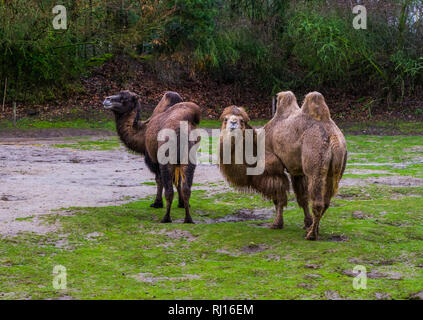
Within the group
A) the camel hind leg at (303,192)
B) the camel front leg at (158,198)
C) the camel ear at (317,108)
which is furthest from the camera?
the camel front leg at (158,198)

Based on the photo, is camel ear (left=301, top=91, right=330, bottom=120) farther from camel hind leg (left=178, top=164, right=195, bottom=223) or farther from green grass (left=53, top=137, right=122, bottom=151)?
green grass (left=53, top=137, right=122, bottom=151)

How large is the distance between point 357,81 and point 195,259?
2276 centimetres

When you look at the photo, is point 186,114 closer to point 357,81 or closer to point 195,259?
point 195,259

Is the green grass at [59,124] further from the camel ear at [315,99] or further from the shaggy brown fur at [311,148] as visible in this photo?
the camel ear at [315,99]

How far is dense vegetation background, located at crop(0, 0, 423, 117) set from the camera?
23.9 metres

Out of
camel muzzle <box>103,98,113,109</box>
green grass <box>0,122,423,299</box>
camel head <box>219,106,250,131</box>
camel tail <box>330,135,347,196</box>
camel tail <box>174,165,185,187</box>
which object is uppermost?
camel muzzle <box>103,98,113,109</box>

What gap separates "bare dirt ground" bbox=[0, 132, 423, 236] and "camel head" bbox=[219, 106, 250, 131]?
2.57 metres

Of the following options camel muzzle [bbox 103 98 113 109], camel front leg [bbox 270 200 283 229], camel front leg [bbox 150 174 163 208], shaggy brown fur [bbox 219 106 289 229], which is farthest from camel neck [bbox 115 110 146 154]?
camel front leg [bbox 270 200 283 229]

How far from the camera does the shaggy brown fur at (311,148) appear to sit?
266 inches

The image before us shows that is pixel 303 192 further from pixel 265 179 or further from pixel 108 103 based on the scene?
pixel 108 103

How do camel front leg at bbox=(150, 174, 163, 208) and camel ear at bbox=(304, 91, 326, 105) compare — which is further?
camel front leg at bbox=(150, 174, 163, 208)

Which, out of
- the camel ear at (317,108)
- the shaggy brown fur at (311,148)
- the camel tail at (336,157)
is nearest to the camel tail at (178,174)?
the shaggy brown fur at (311,148)

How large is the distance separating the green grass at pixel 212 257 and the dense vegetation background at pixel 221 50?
15875 mm

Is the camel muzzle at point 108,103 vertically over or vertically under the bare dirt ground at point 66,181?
over
